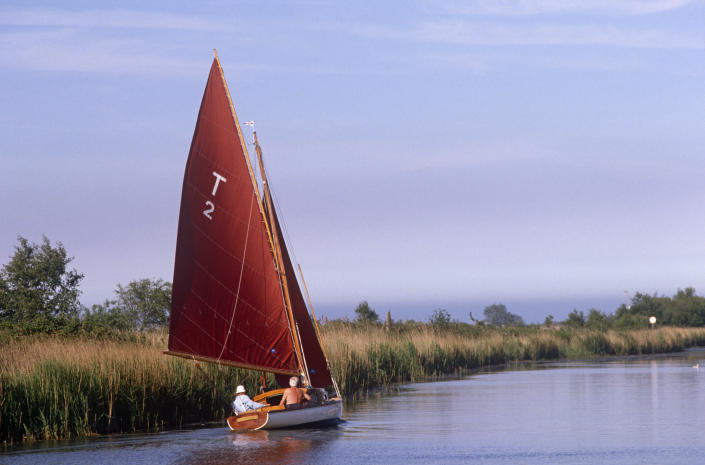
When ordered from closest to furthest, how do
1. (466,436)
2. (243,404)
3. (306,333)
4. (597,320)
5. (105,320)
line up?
(466,436)
(243,404)
(306,333)
(105,320)
(597,320)

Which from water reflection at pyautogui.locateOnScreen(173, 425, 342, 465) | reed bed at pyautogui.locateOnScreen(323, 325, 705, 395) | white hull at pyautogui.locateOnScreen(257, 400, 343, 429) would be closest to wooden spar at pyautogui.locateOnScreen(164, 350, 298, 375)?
white hull at pyautogui.locateOnScreen(257, 400, 343, 429)

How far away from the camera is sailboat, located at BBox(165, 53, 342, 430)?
2320 centimetres

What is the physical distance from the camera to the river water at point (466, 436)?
18.5 meters

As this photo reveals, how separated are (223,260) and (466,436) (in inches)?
265

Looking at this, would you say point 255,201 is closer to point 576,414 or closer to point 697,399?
point 576,414

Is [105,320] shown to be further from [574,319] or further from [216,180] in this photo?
[574,319]

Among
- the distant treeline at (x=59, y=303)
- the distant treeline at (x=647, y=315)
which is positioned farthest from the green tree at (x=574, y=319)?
the distant treeline at (x=59, y=303)

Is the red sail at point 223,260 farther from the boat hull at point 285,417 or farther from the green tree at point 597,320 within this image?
the green tree at point 597,320

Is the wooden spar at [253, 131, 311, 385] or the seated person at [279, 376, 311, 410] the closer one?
the seated person at [279, 376, 311, 410]

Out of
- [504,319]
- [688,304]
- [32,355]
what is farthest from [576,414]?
[504,319]

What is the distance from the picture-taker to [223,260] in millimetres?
23281

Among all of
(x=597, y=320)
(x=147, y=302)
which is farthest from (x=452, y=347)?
(x=597, y=320)

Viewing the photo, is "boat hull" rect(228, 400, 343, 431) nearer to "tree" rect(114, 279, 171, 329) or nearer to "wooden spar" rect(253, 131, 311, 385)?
"wooden spar" rect(253, 131, 311, 385)

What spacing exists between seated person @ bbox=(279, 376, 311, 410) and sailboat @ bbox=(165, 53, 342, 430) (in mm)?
281
